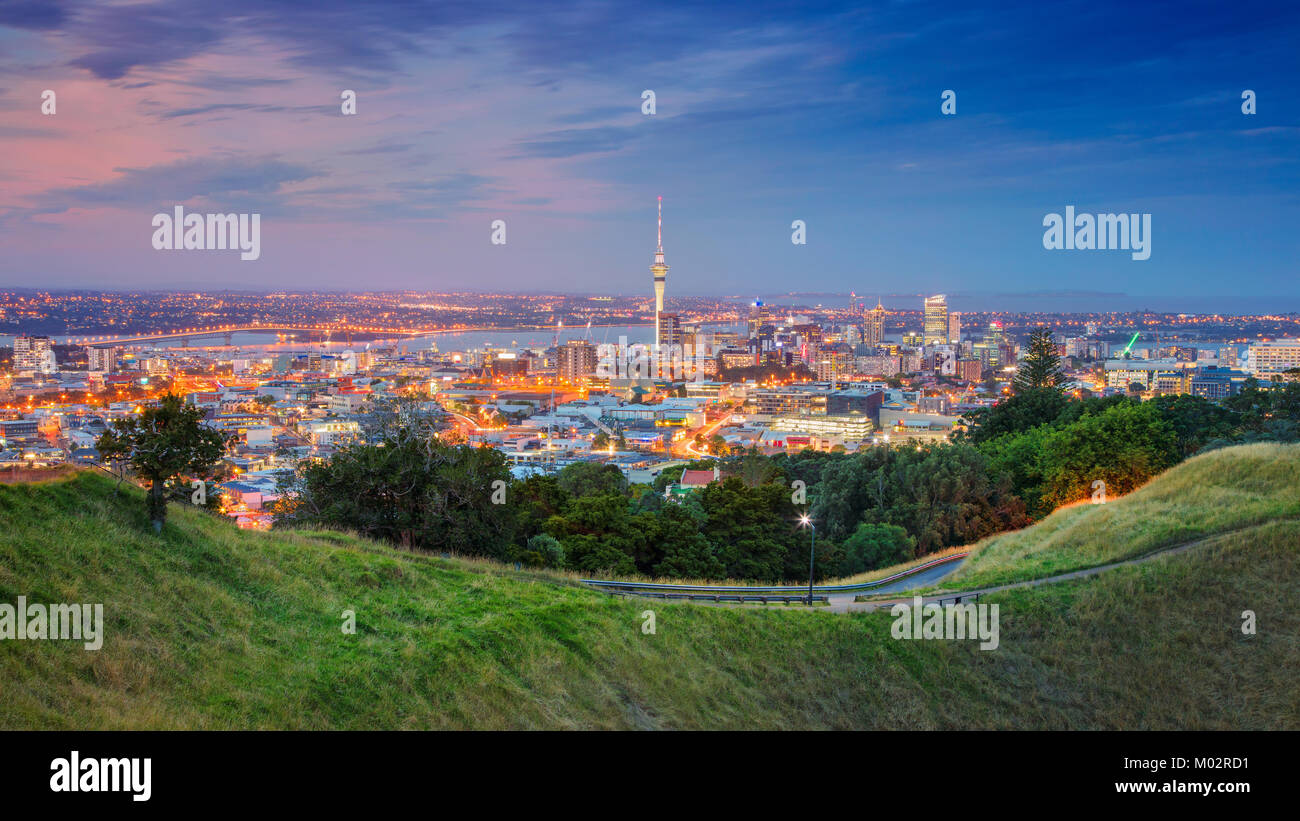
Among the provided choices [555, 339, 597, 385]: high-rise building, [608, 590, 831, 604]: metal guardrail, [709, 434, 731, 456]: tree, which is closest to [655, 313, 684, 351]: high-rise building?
[555, 339, 597, 385]: high-rise building

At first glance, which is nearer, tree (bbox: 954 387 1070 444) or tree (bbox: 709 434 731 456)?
tree (bbox: 954 387 1070 444)

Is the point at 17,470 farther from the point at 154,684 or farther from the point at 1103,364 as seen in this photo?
the point at 1103,364

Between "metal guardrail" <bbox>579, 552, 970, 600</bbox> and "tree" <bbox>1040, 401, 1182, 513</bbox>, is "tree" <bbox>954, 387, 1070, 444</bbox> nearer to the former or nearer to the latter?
"tree" <bbox>1040, 401, 1182, 513</bbox>

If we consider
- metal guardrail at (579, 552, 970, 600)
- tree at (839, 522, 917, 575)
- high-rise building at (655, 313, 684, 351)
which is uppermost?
high-rise building at (655, 313, 684, 351)

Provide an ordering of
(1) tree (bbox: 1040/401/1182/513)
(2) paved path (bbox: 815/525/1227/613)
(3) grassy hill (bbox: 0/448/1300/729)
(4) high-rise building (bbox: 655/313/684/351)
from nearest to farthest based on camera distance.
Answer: (3) grassy hill (bbox: 0/448/1300/729) < (2) paved path (bbox: 815/525/1227/613) < (1) tree (bbox: 1040/401/1182/513) < (4) high-rise building (bbox: 655/313/684/351)

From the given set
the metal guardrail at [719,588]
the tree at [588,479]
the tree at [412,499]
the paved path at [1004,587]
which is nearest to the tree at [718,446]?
the tree at [588,479]
